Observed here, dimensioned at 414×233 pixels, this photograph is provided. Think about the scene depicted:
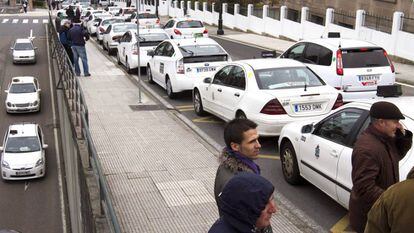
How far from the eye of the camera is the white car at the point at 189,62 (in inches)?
569

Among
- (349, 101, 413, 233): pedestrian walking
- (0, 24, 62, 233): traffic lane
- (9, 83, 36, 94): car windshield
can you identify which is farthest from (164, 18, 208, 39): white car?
(349, 101, 413, 233): pedestrian walking

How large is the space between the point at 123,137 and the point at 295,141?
4216 mm

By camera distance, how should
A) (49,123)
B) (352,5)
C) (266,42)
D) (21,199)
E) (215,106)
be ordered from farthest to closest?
(352,5)
(266,42)
(49,123)
(21,199)
(215,106)

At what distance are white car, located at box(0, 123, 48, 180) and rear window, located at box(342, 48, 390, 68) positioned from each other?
542 inches

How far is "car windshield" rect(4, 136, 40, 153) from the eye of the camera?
2212 cm

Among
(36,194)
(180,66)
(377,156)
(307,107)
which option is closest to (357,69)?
(307,107)

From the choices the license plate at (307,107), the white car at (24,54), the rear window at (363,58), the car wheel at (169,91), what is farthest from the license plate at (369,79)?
the white car at (24,54)

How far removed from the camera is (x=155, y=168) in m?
8.93

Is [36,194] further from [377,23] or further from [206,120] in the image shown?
[377,23]

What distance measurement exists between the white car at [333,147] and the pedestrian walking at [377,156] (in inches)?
62.9

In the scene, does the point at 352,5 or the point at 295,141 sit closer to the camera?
the point at 295,141

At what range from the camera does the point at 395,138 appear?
14.5 ft

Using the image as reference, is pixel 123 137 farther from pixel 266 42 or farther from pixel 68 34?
pixel 266 42

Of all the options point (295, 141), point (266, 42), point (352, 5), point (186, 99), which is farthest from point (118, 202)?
point (352, 5)
